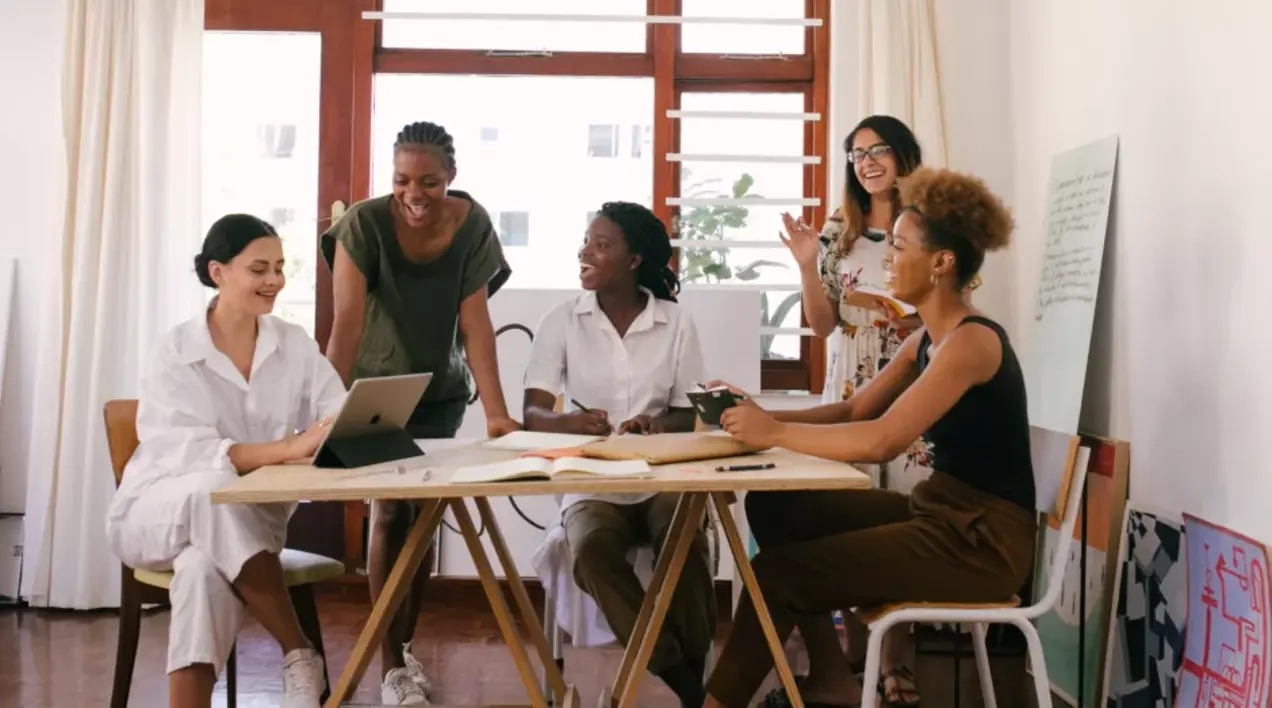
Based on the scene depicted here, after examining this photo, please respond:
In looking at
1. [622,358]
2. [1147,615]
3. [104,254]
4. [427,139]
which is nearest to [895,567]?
[1147,615]

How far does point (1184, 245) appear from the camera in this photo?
2.51m

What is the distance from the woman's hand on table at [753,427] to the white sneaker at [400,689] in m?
1.23

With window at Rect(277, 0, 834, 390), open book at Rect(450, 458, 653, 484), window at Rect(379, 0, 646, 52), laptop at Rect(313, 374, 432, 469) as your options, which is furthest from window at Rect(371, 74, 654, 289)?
open book at Rect(450, 458, 653, 484)

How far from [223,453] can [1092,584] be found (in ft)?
6.99

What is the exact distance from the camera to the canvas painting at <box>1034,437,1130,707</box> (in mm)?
2702

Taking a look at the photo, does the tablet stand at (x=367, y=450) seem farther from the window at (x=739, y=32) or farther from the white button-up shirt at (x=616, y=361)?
the window at (x=739, y=32)

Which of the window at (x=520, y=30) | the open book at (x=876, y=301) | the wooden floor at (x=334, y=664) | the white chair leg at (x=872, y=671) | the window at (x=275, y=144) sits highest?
the window at (x=520, y=30)

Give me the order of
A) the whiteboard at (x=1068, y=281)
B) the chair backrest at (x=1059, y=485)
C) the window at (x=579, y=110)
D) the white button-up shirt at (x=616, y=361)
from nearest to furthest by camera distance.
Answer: the chair backrest at (x=1059, y=485) < the white button-up shirt at (x=616, y=361) < the whiteboard at (x=1068, y=281) < the window at (x=579, y=110)

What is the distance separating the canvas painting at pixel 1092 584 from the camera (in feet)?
8.86

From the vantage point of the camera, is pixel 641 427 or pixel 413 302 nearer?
pixel 641 427

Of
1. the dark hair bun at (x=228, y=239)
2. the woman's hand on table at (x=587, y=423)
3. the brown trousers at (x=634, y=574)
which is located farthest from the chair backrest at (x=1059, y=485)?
the dark hair bun at (x=228, y=239)

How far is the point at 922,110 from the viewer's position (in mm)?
3830

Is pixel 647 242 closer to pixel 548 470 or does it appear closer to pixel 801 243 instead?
pixel 801 243

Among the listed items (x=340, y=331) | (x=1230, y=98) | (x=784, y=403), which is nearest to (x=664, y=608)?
(x=340, y=331)
